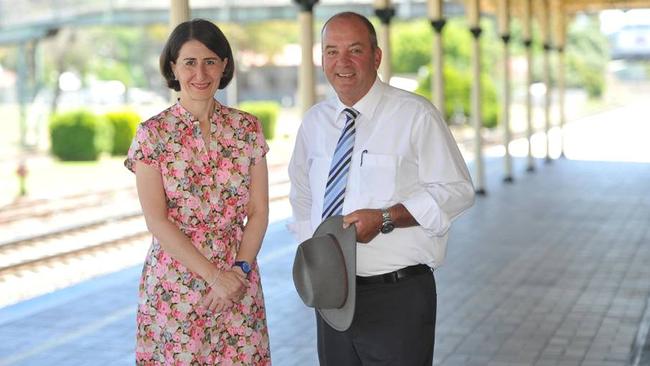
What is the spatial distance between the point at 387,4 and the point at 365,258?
942 centimetres

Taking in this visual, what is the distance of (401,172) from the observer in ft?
10.7

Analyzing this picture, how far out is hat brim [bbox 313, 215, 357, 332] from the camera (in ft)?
10.2

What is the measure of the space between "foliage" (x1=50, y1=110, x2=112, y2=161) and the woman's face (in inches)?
964

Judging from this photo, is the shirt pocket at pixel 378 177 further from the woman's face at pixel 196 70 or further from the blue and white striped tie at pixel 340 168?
the woman's face at pixel 196 70

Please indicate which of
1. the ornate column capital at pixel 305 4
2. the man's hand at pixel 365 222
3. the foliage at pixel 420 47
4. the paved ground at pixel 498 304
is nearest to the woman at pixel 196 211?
the man's hand at pixel 365 222

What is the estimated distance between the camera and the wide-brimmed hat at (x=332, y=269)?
10.2 ft

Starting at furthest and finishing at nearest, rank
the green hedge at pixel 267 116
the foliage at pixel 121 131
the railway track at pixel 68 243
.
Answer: the green hedge at pixel 267 116
the foliage at pixel 121 131
the railway track at pixel 68 243

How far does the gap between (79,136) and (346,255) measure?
82.2 feet

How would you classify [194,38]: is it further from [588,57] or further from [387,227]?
[588,57]

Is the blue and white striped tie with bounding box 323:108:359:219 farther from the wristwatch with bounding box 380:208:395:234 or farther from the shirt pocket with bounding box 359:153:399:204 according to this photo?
the wristwatch with bounding box 380:208:395:234

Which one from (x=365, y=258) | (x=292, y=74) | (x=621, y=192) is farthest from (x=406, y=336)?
(x=292, y=74)

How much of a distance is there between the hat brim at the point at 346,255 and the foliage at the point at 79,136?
24533 mm

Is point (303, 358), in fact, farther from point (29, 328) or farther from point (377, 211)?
point (377, 211)

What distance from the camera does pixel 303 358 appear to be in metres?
6.47
